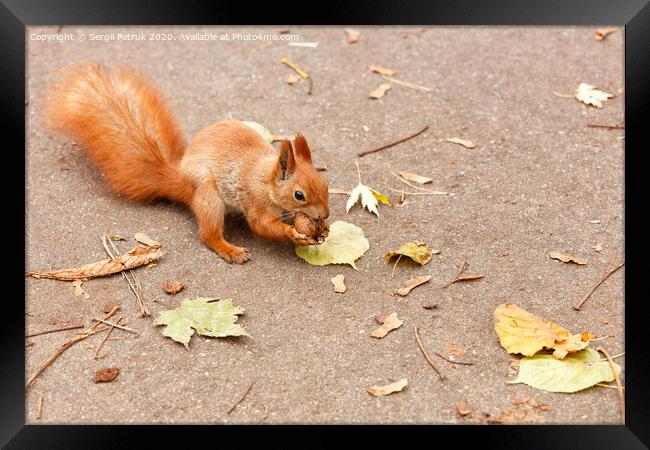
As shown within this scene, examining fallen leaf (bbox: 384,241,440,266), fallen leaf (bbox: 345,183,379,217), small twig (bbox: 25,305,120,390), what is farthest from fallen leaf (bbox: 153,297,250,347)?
fallen leaf (bbox: 345,183,379,217)

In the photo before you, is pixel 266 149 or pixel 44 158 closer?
pixel 266 149

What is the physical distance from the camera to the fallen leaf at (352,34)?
15.9ft

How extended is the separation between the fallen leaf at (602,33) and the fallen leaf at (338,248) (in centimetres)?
258

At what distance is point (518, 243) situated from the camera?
3.23 metres

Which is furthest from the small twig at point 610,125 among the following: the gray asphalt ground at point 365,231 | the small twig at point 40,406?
the small twig at point 40,406

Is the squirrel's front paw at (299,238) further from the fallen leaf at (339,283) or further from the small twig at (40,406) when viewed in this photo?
the small twig at (40,406)

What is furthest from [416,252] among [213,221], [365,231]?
[213,221]

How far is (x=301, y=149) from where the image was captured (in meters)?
3.02

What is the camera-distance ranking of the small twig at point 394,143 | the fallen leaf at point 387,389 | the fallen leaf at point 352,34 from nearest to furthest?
the fallen leaf at point 387,389 → the small twig at point 394,143 → the fallen leaf at point 352,34

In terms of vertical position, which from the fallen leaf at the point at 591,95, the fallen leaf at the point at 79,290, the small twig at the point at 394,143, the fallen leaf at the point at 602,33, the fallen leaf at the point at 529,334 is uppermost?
the fallen leaf at the point at 602,33

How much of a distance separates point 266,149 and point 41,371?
135cm

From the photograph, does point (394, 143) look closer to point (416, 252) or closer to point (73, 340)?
point (416, 252)

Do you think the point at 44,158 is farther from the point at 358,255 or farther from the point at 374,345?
the point at 374,345

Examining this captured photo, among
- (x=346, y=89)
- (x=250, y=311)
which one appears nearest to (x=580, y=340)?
(x=250, y=311)
